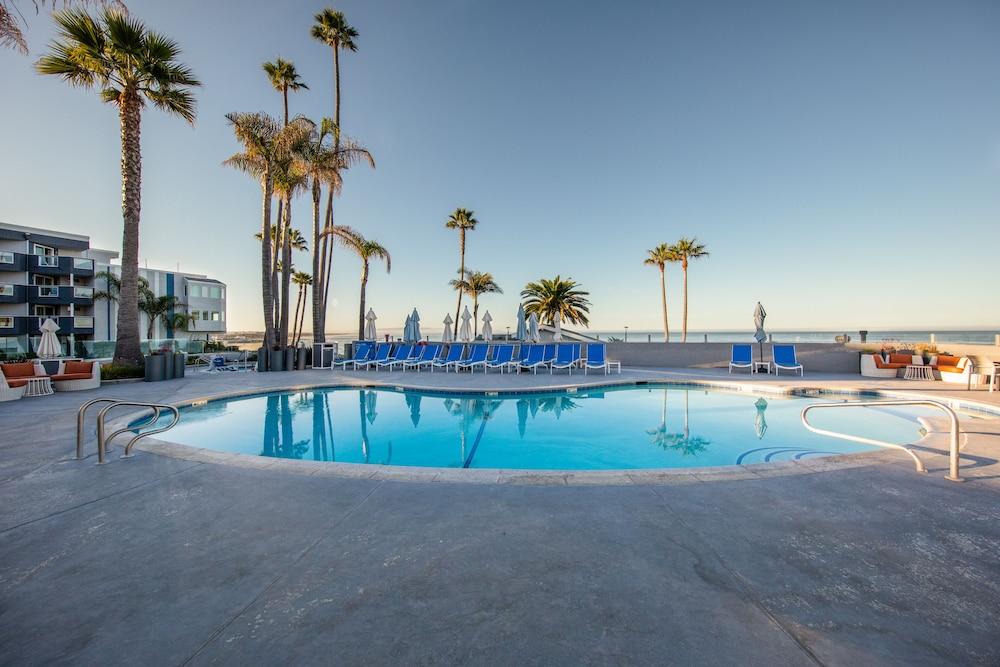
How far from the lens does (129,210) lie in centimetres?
1095

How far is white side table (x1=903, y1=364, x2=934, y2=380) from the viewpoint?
10.8 m

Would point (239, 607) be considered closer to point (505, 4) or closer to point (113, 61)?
point (113, 61)

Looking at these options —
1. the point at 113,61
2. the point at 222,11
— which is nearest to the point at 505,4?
the point at 222,11

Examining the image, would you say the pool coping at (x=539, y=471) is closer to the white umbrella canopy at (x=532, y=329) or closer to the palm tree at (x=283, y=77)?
the white umbrella canopy at (x=532, y=329)

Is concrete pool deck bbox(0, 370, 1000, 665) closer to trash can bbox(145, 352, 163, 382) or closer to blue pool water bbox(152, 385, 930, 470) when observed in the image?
blue pool water bbox(152, 385, 930, 470)

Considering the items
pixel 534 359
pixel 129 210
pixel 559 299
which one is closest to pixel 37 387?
pixel 129 210

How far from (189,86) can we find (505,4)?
1028cm

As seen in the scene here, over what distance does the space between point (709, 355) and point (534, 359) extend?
22.0ft

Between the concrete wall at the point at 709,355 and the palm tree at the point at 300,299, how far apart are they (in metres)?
27.4

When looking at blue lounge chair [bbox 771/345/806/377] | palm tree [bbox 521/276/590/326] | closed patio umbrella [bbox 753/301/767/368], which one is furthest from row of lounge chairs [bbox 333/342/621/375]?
palm tree [bbox 521/276/590/326]

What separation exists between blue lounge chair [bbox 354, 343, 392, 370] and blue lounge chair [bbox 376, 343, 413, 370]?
19 centimetres

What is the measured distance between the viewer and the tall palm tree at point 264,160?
13.0 metres

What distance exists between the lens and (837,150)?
14.3m

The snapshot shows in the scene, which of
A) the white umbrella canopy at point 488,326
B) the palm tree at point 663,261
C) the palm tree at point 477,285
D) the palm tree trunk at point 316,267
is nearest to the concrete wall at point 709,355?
the white umbrella canopy at point 488,326
